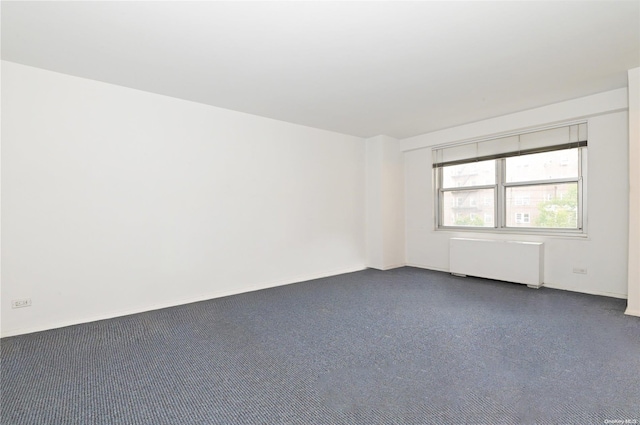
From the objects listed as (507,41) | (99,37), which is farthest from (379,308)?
(99,37)

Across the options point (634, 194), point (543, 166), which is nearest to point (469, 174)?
point (543, 166)

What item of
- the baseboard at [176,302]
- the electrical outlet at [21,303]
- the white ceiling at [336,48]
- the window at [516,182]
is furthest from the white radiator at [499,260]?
the electrical outlet at [21,303]

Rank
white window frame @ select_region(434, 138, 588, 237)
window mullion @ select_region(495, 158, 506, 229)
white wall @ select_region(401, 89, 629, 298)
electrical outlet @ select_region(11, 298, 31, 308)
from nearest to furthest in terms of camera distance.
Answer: electrical outlet @ select_region(11, 298, 31, 308), white wall @ select_region(401, 89, 629, 298), white window frame @ select_region(434, 138, 588, 237), window mullion @ select_region(495, 158, 506, 229)

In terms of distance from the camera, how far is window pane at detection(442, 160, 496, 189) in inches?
212

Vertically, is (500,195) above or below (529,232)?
above

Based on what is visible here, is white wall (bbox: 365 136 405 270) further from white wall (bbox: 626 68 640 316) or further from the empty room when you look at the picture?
white wall (bbox: 626 68 640 316)

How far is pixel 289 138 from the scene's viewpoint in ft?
16.9

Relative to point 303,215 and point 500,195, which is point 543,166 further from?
point 303,215

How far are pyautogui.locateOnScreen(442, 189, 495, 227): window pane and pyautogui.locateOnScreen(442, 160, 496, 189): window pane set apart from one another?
5.9 inches

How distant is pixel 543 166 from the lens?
4.75 meters

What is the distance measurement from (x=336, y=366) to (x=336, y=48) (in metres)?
2.70

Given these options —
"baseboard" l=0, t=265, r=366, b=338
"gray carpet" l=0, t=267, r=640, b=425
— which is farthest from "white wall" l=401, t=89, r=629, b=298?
"baseboard" l=0, t=265, r=366, b=338

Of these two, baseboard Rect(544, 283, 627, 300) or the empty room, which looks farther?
baseboard Rect(544, 283, 627, 300)

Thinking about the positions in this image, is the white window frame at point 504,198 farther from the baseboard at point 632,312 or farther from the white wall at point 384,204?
the baseboard at point 632,312
